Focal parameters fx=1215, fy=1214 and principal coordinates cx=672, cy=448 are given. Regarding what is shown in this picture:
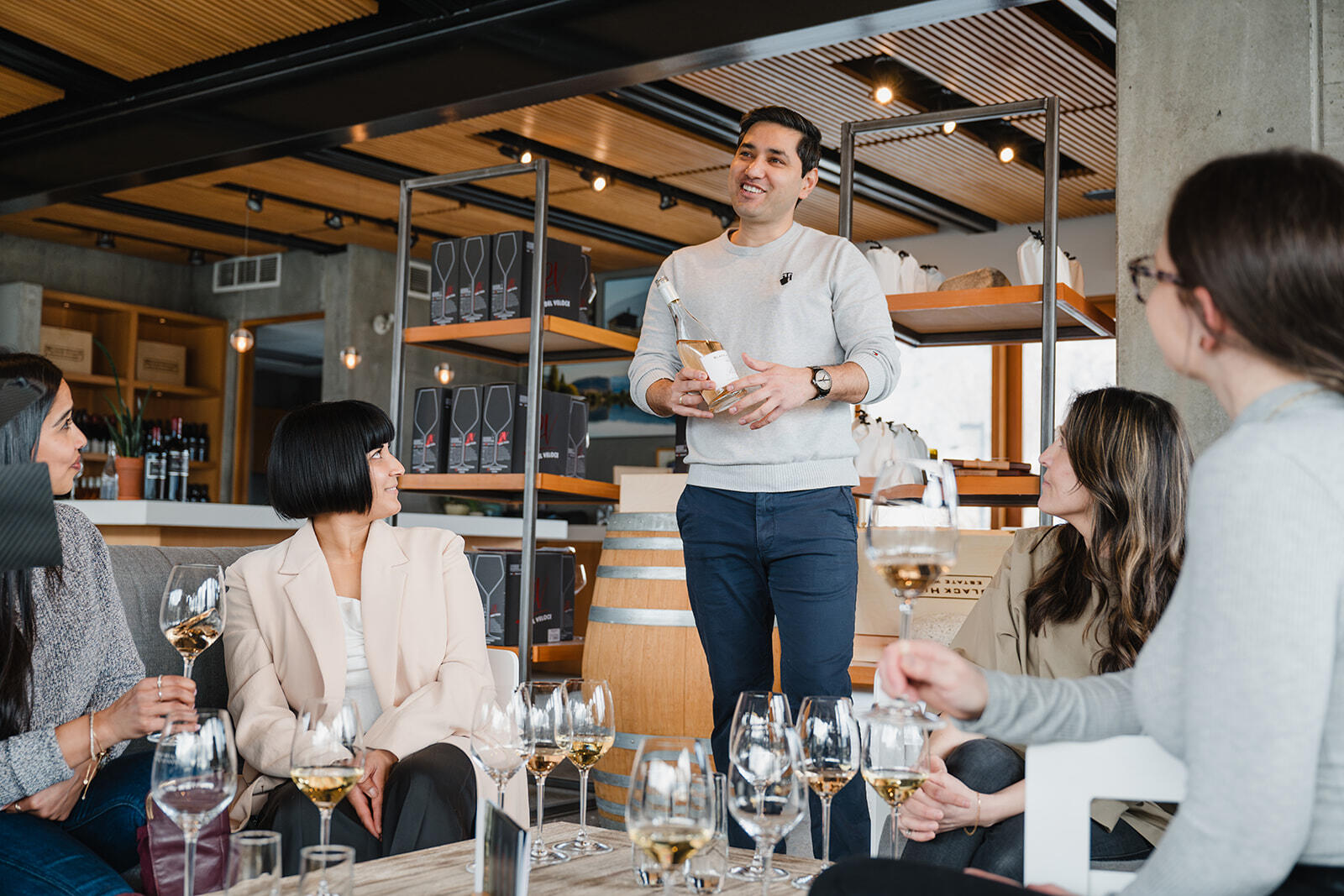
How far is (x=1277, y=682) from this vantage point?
871 mm

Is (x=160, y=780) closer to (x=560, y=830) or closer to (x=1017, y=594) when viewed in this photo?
(x=560, y=830)

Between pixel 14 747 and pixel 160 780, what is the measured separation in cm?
71

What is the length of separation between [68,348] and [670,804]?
7913 millimetres

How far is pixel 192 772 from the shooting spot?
1162 mm

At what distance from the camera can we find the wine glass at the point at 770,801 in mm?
1188

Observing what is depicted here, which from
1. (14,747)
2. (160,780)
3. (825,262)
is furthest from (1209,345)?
(14,747)

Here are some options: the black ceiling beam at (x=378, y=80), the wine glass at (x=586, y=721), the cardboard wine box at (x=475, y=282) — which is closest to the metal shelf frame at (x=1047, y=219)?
the black ceiling beam at (x=378, y=80)

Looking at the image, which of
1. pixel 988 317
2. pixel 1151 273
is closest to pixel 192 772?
pixel 1151 273

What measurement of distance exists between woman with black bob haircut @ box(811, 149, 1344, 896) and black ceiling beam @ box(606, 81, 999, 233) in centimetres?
445

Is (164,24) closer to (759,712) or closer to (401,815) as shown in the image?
(401,815)

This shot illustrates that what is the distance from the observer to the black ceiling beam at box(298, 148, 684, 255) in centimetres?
630

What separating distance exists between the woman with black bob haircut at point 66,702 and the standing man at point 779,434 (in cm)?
104

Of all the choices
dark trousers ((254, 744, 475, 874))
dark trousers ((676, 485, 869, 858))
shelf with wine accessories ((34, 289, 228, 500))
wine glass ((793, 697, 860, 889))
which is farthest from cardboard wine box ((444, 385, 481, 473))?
shelf with wine accessories ((34, 289, 228, 500))

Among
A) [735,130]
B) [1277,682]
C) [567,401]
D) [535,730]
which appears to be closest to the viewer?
[1277,682]
